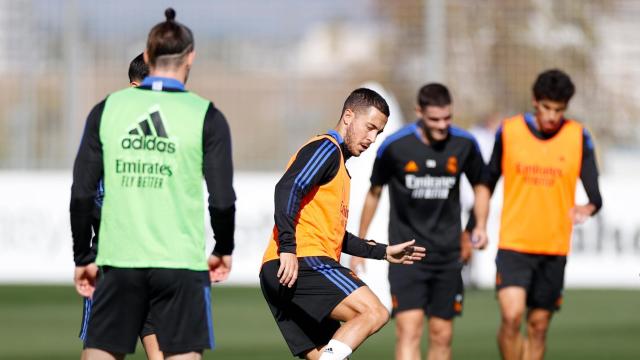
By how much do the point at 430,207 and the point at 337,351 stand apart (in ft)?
9.17

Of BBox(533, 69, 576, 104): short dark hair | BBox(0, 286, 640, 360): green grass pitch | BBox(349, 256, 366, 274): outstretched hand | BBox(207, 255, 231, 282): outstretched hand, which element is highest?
BBox(533, 69, 576, 104): short dark hair

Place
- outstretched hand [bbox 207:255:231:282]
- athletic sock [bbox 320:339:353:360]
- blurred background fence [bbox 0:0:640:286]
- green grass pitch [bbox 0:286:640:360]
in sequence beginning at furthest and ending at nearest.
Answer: blurred background fence [bbox 0:0:640:286] → green grass pitch [bbox 0:286:640:360] → athletic sock [bbox 320:339:353:360] → outstretched hand [bbox 207:255:231:282]

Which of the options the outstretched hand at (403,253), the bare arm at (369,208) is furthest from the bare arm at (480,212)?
the outstretched hand at (403,253)

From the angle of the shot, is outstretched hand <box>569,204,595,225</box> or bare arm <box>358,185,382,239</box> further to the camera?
bare arm <box>358,185,382,239</box>

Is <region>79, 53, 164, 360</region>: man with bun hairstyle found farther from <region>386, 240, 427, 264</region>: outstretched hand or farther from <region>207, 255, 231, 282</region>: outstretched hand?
<region>386, 240, 427, 264</region>: outstretched hand

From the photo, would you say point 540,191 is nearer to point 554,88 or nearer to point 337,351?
point 554,88

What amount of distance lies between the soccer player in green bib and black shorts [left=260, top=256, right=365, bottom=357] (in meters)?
1.28

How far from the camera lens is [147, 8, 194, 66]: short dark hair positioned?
637 cm

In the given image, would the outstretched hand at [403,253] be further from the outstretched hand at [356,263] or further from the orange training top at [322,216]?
the outstretched hand at [356,263]

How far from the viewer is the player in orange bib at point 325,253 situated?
7.46m

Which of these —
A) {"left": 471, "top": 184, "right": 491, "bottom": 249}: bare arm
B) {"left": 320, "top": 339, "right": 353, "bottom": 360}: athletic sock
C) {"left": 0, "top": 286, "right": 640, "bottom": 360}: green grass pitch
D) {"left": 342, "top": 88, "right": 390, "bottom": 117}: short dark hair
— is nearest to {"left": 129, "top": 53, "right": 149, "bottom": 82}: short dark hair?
{"left": 342, "top": 88, "right": 390, "bottom": 117}: short dark hair

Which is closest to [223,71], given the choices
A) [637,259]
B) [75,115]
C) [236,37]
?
[236,37]

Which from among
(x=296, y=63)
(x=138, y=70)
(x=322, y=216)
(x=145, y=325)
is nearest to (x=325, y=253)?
(x=322, y=216)

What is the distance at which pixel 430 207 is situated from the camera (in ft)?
33.0
